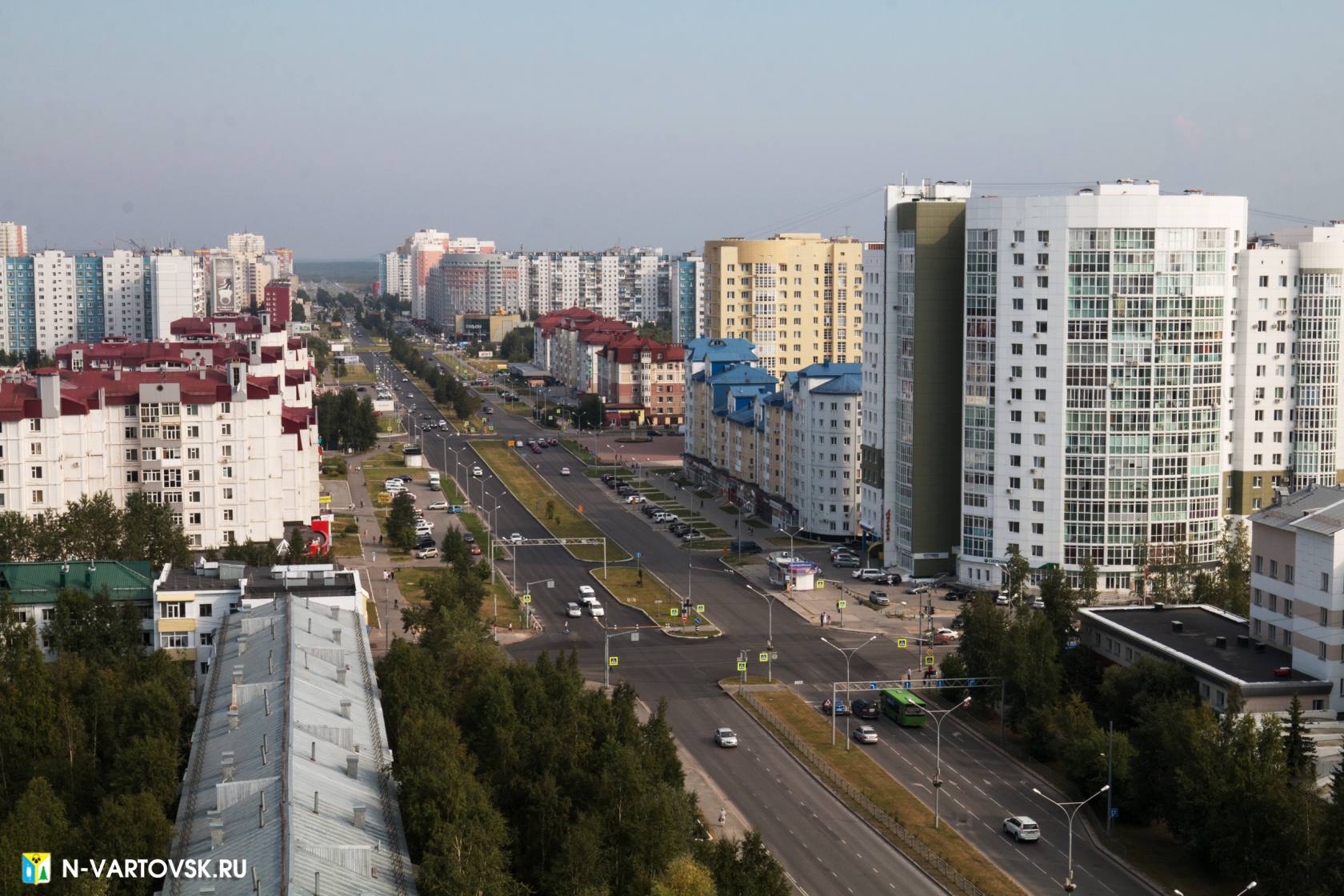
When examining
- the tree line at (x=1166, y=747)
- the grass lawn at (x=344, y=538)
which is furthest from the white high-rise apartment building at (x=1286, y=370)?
the grass lawn at (x=344, y=538)

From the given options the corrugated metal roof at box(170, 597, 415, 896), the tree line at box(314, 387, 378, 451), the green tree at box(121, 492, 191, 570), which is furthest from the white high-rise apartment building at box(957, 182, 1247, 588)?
the tree line at box(314, 387, 378, 451)

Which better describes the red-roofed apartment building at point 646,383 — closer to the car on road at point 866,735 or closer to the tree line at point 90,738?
the tree line at point 90,738

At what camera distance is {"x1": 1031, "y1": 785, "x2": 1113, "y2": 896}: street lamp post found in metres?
47.9

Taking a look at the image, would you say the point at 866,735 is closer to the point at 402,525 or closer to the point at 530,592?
the point at 530,592

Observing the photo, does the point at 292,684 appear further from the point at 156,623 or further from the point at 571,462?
the point at 571,462

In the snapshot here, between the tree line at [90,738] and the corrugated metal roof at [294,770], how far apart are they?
112cm

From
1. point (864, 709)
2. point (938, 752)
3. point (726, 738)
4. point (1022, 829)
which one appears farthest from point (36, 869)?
point (864, 709)

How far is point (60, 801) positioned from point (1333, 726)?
135 feet

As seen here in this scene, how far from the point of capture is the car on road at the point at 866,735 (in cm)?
6278

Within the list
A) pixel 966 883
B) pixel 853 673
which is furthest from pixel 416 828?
pixel 853 673

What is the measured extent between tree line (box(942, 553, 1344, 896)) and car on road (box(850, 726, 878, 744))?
5.60 m

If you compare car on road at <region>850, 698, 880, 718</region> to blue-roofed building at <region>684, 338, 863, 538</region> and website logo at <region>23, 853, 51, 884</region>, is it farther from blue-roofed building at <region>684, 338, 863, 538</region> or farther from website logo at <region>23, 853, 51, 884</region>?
blue-roofed building at <region>684, 338, 863, 538</region>

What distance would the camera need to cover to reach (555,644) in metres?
78.2

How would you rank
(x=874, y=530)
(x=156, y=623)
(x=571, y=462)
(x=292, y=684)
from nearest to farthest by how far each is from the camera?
(x=292, y=684) → (x=156, y=623) → (x=874, y=530) → (x=571, y=462)
